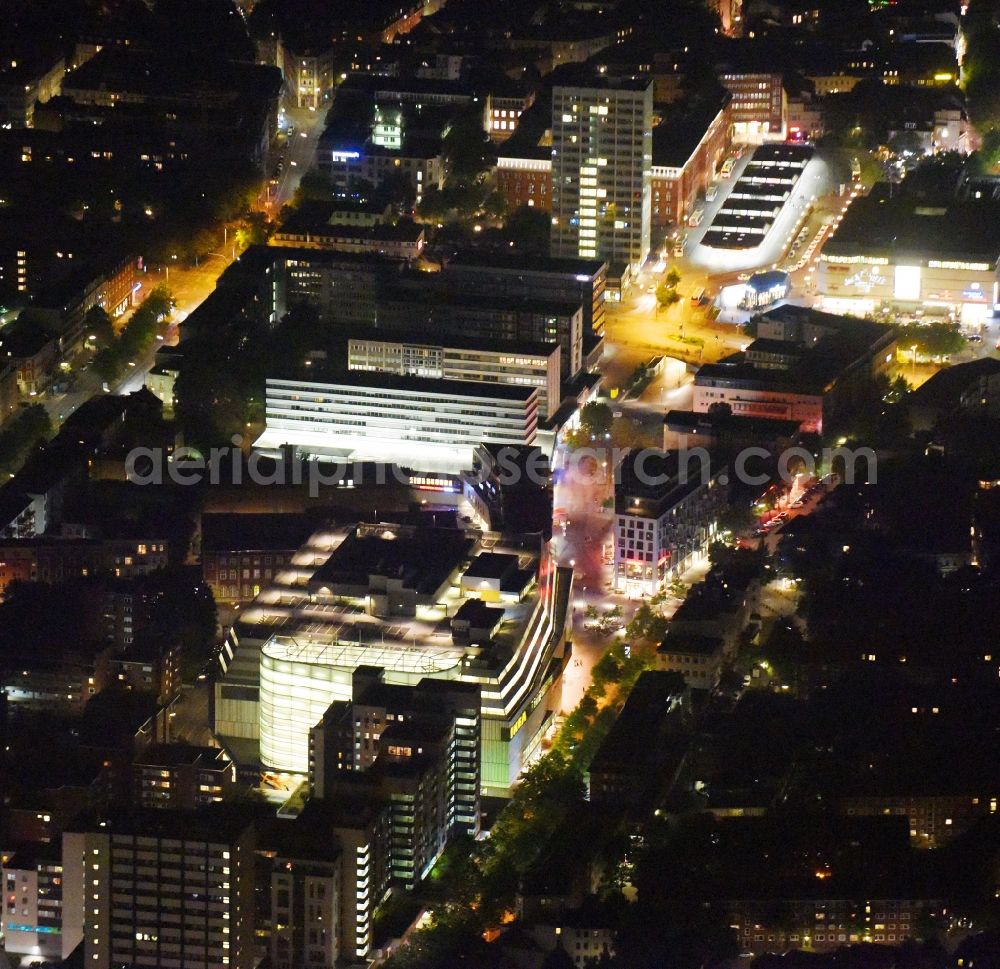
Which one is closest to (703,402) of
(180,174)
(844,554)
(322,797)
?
(844,554)

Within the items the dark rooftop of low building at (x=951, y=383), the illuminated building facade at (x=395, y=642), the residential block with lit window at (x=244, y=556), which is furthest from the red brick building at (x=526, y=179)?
the illuminated building facade at (x=395, y=642)

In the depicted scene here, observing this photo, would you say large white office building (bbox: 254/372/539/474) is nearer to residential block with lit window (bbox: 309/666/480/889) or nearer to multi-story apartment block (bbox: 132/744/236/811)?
residential block with lit window (bbox: 309/666/480/889)

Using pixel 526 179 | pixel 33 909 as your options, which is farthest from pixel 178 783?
pixel 526 179

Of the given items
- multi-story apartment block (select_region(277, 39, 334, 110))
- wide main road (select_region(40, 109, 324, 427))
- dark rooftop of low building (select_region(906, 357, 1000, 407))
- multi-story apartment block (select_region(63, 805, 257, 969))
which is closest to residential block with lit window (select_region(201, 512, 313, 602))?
wide main road (select_region(40, 109, 324, 427))

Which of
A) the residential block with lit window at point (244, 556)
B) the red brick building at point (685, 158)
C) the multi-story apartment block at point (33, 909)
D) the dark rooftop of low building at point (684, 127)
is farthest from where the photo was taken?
the dark rooftop of low building at point (684, 127)

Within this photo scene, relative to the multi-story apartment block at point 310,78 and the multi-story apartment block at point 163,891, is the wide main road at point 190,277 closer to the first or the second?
the multi-story apartment block at point 310,78
